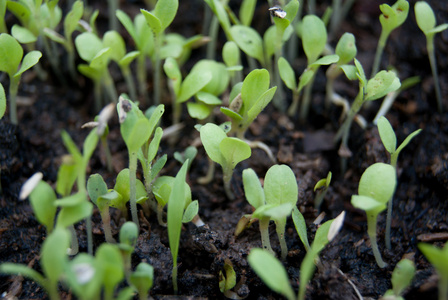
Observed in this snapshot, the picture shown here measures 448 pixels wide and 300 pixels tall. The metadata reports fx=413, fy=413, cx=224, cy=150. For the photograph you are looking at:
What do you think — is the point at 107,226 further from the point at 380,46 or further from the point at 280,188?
the point at 380,46

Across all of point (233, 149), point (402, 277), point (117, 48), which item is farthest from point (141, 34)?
point (402, 277)

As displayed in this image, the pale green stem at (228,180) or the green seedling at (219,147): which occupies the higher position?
the green seedling at (219,147)

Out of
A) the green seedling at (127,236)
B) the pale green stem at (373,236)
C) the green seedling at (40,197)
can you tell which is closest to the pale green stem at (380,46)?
the pale green stem at (373,236)

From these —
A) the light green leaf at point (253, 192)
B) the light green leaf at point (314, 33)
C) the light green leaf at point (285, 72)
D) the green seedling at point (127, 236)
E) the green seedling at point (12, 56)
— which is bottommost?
the green seedling at point (127, 236)

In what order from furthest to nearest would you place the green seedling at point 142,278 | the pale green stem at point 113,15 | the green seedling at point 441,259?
the pale green stem at point 113,15
the green seedling at point 142,278
the green seedling at point 441,259

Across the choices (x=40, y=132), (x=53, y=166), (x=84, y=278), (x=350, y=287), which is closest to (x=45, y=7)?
(x=40, y=132)

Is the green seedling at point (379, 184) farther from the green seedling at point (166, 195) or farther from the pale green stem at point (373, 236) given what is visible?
the green seedling at point (166, 195)

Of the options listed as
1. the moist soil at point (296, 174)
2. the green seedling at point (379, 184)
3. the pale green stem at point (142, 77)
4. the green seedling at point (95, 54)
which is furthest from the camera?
the pale green stem at point (142, 77)
